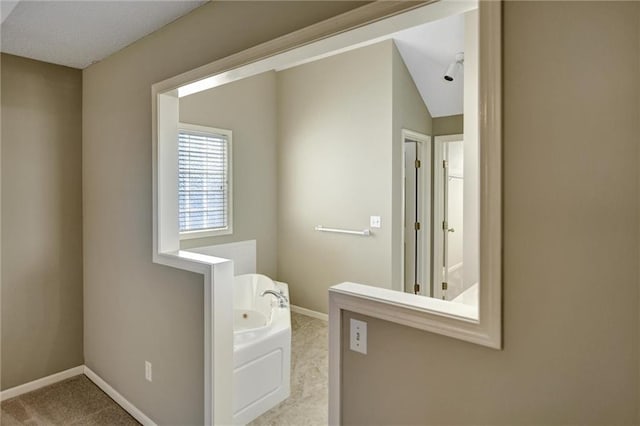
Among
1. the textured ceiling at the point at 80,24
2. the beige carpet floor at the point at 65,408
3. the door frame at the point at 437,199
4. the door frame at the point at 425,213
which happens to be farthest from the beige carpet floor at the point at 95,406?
the textured ceiling at the point at 80,24

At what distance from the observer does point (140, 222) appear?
2350 millimetres

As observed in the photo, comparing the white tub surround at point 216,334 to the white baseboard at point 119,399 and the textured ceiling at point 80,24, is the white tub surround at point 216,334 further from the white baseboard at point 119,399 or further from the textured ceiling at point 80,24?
the textured ceiling at point 80,24

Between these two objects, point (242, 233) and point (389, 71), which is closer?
point (389, 71)

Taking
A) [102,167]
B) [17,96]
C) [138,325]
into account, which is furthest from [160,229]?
[17,96]

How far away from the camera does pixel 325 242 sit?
13.8 feet

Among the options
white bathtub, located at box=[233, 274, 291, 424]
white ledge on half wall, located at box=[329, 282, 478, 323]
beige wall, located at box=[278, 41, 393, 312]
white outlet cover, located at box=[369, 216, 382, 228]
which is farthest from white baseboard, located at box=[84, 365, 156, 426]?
white outlet cover, located at box=[369, 216, 382, 228]

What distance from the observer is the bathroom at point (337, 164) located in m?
3.71

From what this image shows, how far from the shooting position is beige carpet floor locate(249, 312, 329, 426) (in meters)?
2.45

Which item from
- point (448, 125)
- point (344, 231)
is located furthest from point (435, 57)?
point (344, 231)

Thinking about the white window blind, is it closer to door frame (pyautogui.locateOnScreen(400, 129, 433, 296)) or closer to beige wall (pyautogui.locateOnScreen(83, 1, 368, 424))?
beige wall (pyautogui.locateOnScreen(83, 1, 368, 424))

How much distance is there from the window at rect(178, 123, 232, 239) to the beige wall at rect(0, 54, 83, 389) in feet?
2.99

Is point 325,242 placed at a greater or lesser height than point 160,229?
lesser

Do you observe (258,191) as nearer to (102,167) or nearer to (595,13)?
(102,167)

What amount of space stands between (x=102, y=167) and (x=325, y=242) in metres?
2.31
